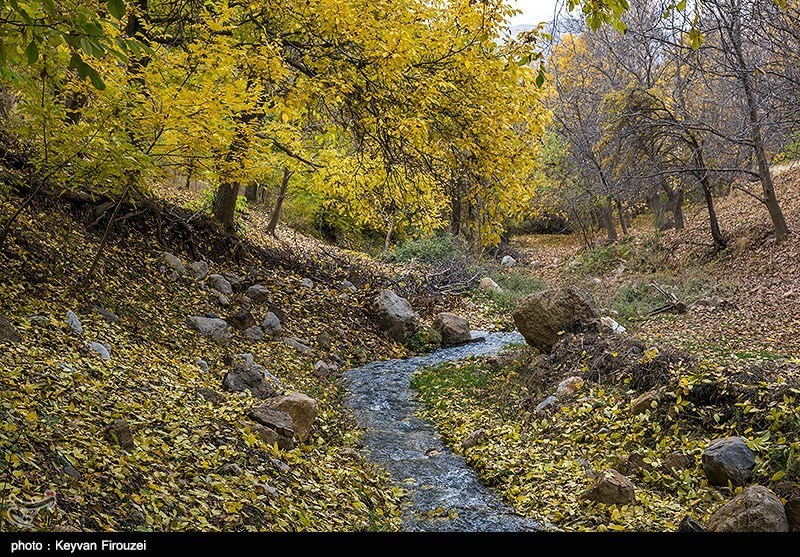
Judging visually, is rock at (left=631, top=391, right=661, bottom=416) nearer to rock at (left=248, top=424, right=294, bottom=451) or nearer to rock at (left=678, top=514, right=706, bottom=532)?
rock at (left=678, top=514, right=706, bottom=532)

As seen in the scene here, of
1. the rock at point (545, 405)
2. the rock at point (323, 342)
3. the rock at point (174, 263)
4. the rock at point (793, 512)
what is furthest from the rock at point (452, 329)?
the rock at point (793, 512)

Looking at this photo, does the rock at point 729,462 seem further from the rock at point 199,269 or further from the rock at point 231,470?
the rock at point 199,269

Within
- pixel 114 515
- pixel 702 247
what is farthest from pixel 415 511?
pixel 702 247

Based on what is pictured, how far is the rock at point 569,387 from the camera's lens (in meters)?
8.63

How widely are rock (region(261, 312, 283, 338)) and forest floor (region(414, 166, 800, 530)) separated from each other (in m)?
2.66

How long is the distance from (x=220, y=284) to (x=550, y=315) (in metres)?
5.94

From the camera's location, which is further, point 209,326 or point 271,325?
point 271,325

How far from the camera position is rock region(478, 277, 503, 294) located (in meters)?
19.5

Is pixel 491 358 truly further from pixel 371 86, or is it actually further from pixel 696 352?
pixel 371 86

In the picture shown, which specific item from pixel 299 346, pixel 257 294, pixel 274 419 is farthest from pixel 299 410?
pixel 257 294

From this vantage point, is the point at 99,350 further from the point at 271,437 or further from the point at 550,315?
the point at 550,315

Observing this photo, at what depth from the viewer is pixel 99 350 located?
6668mm

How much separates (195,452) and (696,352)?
766cm

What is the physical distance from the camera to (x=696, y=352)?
953 cm
